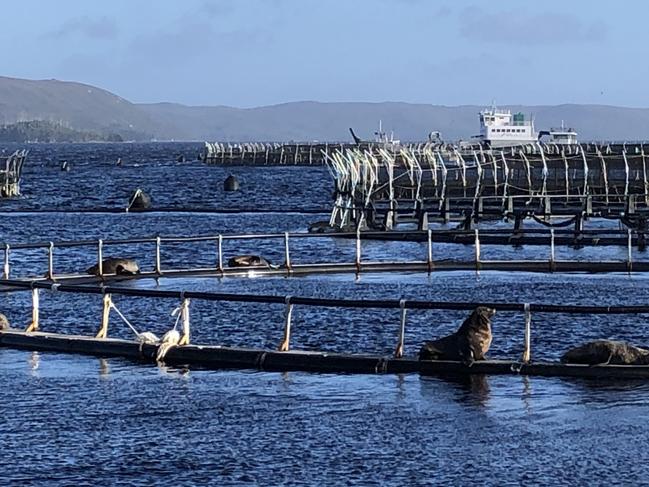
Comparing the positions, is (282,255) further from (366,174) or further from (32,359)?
(32,359)

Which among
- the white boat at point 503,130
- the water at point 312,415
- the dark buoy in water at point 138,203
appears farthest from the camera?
the white boat at point 503,130

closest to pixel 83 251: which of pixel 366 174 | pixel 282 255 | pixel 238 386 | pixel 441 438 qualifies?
pixel 282 255

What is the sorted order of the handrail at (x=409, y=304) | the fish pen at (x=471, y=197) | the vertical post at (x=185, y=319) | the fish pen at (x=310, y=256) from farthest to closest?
the fish pen at (x=471, y=197), the fish pen at (x=310, y=256), the vertical post at (x=185, y=319), the handrail at (x=409, y=304)

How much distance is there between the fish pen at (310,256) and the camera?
41719 mm

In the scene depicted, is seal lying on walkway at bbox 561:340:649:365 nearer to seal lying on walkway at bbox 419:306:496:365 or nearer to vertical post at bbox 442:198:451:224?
seal lying on walkway at bbox 419:306:496:365

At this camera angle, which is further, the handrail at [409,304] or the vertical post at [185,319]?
the vertical post at [185,319]

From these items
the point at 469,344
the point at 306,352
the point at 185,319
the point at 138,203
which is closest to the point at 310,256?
the point at 185,319

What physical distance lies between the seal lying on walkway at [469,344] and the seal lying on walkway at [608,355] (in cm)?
145

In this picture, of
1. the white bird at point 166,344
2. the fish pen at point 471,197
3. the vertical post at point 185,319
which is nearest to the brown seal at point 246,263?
the fish pen at point 471,197

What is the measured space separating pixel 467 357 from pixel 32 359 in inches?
310

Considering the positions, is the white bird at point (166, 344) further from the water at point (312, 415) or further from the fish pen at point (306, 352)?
the water at point (312, 415)

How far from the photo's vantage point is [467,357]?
24.3 m

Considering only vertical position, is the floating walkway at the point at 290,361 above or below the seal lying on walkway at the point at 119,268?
below

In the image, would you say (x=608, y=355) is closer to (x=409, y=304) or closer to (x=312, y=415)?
(x=409, y=304)
